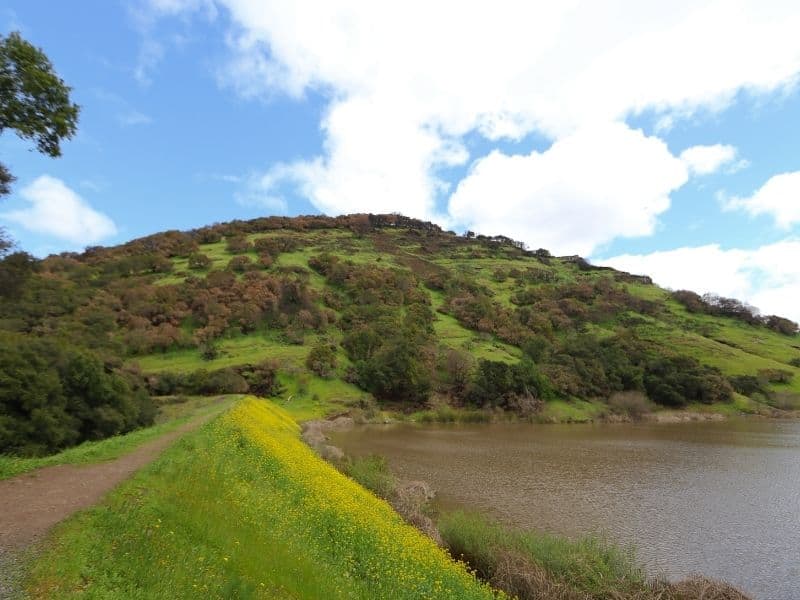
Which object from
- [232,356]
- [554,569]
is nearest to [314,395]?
[232,356]

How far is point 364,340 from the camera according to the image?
9575cm

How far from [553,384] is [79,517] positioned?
85429 millimetres

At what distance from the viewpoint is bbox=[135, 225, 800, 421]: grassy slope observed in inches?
3260

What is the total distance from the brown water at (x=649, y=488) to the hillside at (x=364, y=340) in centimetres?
2354

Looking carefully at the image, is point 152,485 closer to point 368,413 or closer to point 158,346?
point 368,413

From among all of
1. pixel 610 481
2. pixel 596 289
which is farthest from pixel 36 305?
pixel 596 289

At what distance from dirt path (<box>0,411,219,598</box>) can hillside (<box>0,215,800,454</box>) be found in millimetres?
18227

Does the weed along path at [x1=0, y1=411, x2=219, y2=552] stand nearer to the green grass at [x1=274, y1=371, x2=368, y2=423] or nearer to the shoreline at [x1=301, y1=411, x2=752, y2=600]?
the shoreline at [x1=301, y1=411, x2=752, y2=600]

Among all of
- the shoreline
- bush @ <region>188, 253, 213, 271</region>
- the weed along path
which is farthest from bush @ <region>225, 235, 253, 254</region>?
the shoreline

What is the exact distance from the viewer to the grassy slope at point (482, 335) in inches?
3260

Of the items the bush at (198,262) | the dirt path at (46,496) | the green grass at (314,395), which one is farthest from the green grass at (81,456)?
the bush at (198,262)

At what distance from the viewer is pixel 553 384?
87.2 metres

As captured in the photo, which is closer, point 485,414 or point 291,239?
point 485,414

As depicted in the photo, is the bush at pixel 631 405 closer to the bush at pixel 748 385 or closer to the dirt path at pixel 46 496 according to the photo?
the bush at pixel 748 385
